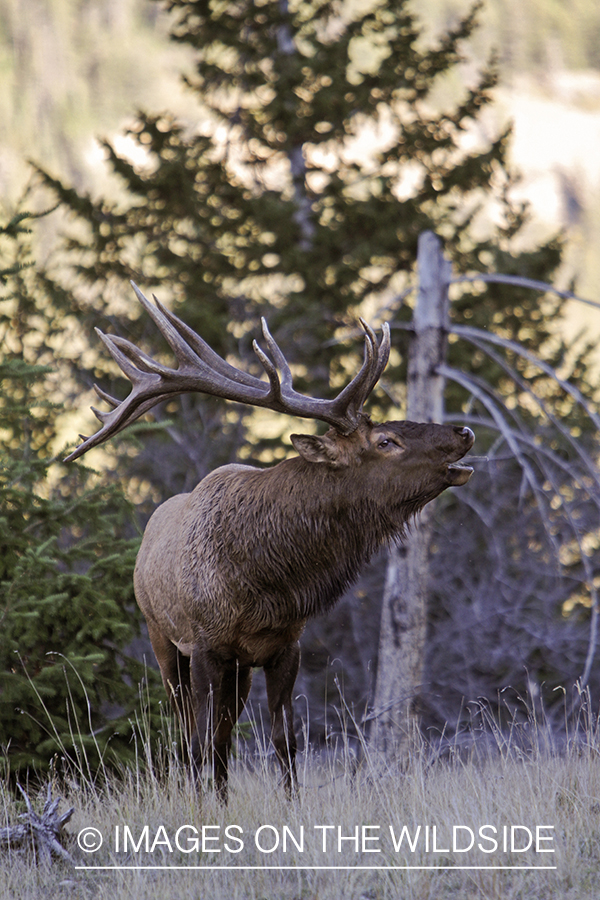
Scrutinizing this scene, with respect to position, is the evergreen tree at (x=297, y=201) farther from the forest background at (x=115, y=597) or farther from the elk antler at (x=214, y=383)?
the elk antler at (x=214, y=383)

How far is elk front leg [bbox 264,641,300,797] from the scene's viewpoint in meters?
4.45

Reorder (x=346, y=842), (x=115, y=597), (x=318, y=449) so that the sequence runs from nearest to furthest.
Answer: (x=346, y=842), (x=318, y=449), (x=115, y=597)

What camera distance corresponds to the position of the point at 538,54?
94.2 meters

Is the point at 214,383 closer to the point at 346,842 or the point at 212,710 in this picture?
the point at 212,710

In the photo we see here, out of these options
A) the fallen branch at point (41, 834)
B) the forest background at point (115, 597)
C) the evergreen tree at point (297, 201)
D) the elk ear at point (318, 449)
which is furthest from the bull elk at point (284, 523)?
the evergreen tree at point (297, 201)

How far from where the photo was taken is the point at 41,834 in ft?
12.7

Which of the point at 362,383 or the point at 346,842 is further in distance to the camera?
the point at 362,383

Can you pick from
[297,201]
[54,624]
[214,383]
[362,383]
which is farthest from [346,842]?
[297,201]

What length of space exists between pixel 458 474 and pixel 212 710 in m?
1.50

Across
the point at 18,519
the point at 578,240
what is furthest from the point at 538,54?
the point at 18,519

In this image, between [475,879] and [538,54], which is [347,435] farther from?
[538,54]

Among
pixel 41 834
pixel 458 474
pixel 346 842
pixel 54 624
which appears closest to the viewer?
pixel 346 842

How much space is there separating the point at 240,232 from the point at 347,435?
352 inches

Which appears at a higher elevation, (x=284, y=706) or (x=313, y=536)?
(x=313, y=536)
